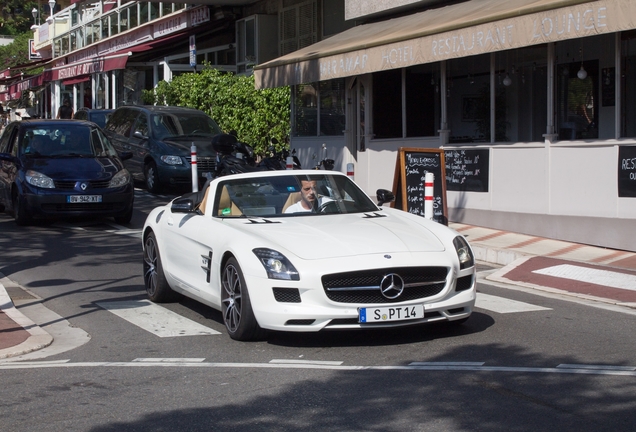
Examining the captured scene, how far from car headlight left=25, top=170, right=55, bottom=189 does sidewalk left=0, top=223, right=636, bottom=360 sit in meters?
4.29

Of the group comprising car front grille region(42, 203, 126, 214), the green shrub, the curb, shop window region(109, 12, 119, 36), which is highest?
shop window region(109, 12, 119, 36)

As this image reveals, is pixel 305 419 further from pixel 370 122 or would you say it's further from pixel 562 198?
pixel 370 122

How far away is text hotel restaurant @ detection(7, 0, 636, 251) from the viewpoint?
43.0 ft

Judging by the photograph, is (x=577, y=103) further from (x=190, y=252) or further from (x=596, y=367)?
(x=596, y=367)

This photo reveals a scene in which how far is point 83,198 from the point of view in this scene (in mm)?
15438

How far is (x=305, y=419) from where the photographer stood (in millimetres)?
5418

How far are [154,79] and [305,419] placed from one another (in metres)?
29.7

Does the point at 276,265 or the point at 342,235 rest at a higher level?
the point at 342,235

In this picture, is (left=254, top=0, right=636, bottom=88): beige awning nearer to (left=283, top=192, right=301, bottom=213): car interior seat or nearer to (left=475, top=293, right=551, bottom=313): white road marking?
(left=475, top=293, right=551, bottom=313): white road marking

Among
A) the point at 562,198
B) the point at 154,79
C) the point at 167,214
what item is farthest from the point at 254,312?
the point at 154,79

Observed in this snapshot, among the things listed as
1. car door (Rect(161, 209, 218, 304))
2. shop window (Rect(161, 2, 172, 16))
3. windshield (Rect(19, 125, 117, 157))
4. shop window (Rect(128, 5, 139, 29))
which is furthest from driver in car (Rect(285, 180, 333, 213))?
shop window (Rect(128, 5, 139, 29))

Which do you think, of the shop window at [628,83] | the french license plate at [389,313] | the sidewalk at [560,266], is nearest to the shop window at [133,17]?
the sidewalk at [560,266]

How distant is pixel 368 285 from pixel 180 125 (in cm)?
1513

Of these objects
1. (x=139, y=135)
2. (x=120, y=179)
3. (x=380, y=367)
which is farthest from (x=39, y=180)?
(x=380, y=367)
